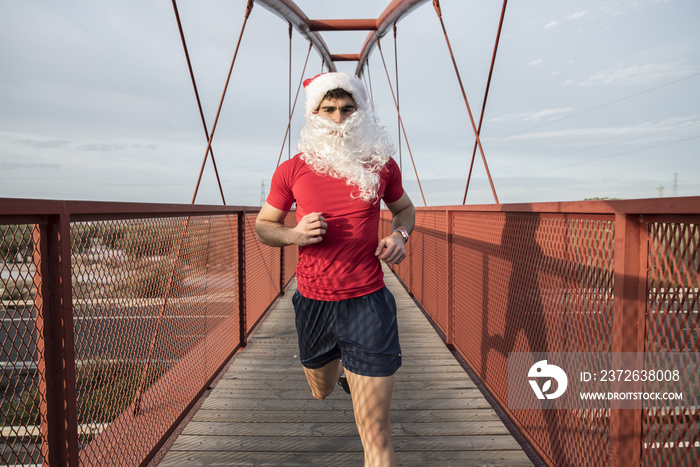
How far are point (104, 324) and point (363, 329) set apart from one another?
3.16 ft

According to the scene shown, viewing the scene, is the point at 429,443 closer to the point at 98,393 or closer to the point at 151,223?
the point at 98,393

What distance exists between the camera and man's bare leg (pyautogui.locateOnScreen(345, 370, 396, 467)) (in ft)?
5.28

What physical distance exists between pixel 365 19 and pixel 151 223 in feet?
30.3

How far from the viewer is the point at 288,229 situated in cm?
173

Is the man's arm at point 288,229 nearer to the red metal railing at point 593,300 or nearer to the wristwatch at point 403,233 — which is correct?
the wristwatch at point 403,233

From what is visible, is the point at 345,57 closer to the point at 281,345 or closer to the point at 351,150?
the point at 281,345

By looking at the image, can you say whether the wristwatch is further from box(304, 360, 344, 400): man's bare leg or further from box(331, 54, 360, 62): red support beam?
box(331, 54, 360, 62): red support beam

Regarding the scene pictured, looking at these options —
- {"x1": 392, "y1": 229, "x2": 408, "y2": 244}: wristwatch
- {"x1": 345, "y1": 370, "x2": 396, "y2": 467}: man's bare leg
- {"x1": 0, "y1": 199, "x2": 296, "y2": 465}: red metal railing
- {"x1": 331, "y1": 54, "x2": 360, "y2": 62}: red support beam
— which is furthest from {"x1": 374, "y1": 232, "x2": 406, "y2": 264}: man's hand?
{"x1": 331, "y1": 54, "x2": 360, "y2": 62}: red support beam

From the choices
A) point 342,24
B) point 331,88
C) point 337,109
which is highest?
point 342,24

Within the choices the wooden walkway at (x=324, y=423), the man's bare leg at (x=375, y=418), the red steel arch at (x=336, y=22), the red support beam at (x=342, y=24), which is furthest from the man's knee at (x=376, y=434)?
the red support beam at (x=342, y=24)

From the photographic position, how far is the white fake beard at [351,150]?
5.65 feet

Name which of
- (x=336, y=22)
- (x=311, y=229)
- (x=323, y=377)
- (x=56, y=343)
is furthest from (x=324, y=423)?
(x=336, y=22)

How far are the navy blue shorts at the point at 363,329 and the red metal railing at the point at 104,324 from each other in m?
0.75

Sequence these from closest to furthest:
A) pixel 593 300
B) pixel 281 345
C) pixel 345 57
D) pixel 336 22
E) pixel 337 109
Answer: pixel 593 300, pixel 337 109, pixel 281 345, pixel 336 22, pixel 345 57
